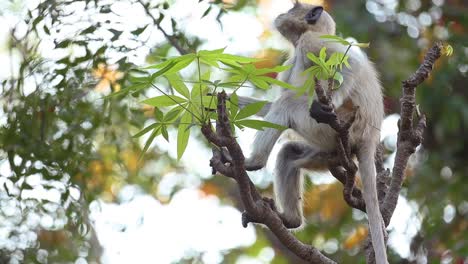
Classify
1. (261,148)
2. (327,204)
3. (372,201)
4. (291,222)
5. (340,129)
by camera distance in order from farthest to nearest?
(327,204) < (291,222) < (261,148) < (372,201) < (340,129)

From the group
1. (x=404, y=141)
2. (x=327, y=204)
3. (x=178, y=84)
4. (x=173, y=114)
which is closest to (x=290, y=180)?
(x=404, y=141)

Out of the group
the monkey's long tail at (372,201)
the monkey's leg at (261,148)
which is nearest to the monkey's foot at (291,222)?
the monkey's leg at (261,148)

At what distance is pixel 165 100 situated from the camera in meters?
3.06

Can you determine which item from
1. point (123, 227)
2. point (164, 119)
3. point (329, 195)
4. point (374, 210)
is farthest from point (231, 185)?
point (164, 119)

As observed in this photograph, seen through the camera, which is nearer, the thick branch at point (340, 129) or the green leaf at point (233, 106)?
the green leaf at point (233, 106)

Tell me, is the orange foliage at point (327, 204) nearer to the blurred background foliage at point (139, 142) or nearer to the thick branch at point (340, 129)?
the blurred background foliage at point (139, 142)

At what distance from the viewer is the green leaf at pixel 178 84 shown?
2.99m

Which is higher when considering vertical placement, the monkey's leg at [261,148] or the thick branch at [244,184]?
the thick branch at [244,184]

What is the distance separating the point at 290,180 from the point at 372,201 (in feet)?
3.17

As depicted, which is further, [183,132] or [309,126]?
[309,126]

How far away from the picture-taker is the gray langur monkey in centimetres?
432

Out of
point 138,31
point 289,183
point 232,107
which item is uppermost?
point 232,107

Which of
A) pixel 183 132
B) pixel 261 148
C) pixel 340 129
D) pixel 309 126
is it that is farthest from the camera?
pixel 309 126

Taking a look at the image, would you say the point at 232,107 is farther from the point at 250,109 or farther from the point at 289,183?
the point at 289,183
